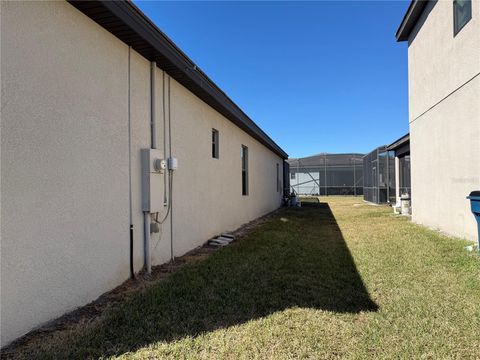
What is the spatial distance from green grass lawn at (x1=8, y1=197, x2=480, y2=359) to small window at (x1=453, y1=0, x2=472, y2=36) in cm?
445

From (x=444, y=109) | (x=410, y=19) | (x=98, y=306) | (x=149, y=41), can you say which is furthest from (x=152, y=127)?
(x=410, y=19)

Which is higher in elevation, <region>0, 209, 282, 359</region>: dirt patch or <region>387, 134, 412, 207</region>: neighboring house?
<region>387, 134, 412, 207</region>: neighboring house

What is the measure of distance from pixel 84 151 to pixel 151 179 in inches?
47.7

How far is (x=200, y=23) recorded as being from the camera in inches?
392

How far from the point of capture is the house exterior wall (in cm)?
612

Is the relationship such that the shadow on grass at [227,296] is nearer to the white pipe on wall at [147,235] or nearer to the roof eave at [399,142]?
the white pipe on wall at [147,235]

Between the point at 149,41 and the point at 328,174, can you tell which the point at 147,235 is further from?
the point at 328,174

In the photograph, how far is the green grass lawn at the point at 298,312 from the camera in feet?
8.23

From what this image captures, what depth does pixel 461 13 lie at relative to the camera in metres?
6.50

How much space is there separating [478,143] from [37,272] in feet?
22.9

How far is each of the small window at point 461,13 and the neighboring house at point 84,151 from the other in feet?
17.2

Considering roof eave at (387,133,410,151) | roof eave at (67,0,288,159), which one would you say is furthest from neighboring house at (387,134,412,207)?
roof eave at (67,0,288,159)

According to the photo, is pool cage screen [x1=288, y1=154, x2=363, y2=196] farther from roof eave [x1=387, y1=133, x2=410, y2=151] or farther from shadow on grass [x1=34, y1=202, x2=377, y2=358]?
shadow on grass [x1=34, y1=202, x2=377, y2=358]

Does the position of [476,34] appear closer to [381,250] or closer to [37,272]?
[381,250]
